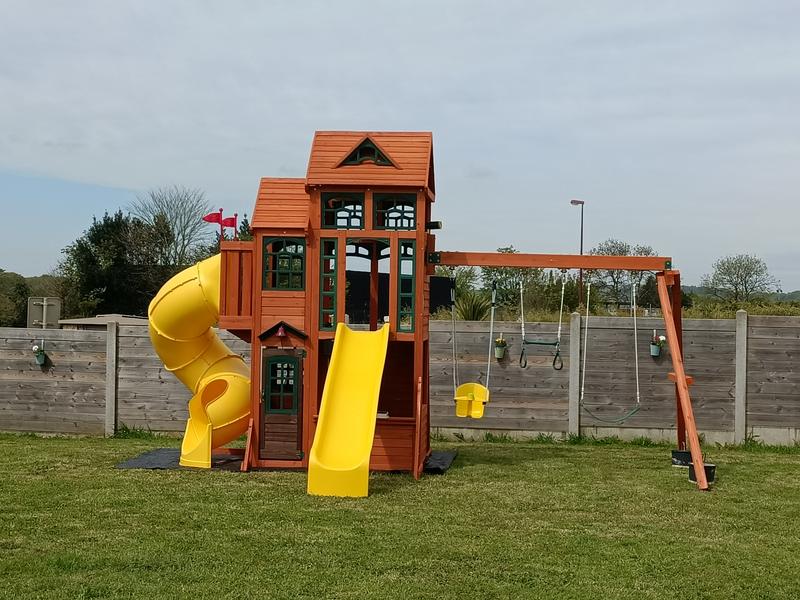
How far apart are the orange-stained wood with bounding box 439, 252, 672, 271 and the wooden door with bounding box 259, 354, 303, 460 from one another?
208 cm

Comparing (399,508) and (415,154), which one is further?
(415,154)

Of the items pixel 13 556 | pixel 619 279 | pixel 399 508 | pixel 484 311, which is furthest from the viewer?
pixel 619 279

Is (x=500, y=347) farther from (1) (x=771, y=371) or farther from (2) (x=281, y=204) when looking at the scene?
(2) (x=281, y=204)

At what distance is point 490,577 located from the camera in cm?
541

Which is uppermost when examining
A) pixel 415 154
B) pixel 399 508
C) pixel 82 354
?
pixel 415 154

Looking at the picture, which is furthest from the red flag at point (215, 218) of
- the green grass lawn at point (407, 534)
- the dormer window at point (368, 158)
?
the green grass lawn at point (407, 534)

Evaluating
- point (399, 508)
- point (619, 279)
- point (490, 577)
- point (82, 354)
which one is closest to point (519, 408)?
point (399, 508)

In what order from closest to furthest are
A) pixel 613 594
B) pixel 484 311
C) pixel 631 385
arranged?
1. pixel 613 594
2. pixel 631 385
3. pixel 484 311

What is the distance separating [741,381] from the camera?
469 inches

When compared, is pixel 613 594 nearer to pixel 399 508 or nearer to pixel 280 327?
pixel 399 508

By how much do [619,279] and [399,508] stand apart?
81.9 ft

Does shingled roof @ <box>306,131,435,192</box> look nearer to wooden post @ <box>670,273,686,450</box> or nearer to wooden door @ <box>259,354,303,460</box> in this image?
wooden door @ <box>259,354,303,460</box>

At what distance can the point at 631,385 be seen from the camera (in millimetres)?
12086

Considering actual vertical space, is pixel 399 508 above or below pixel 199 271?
below
